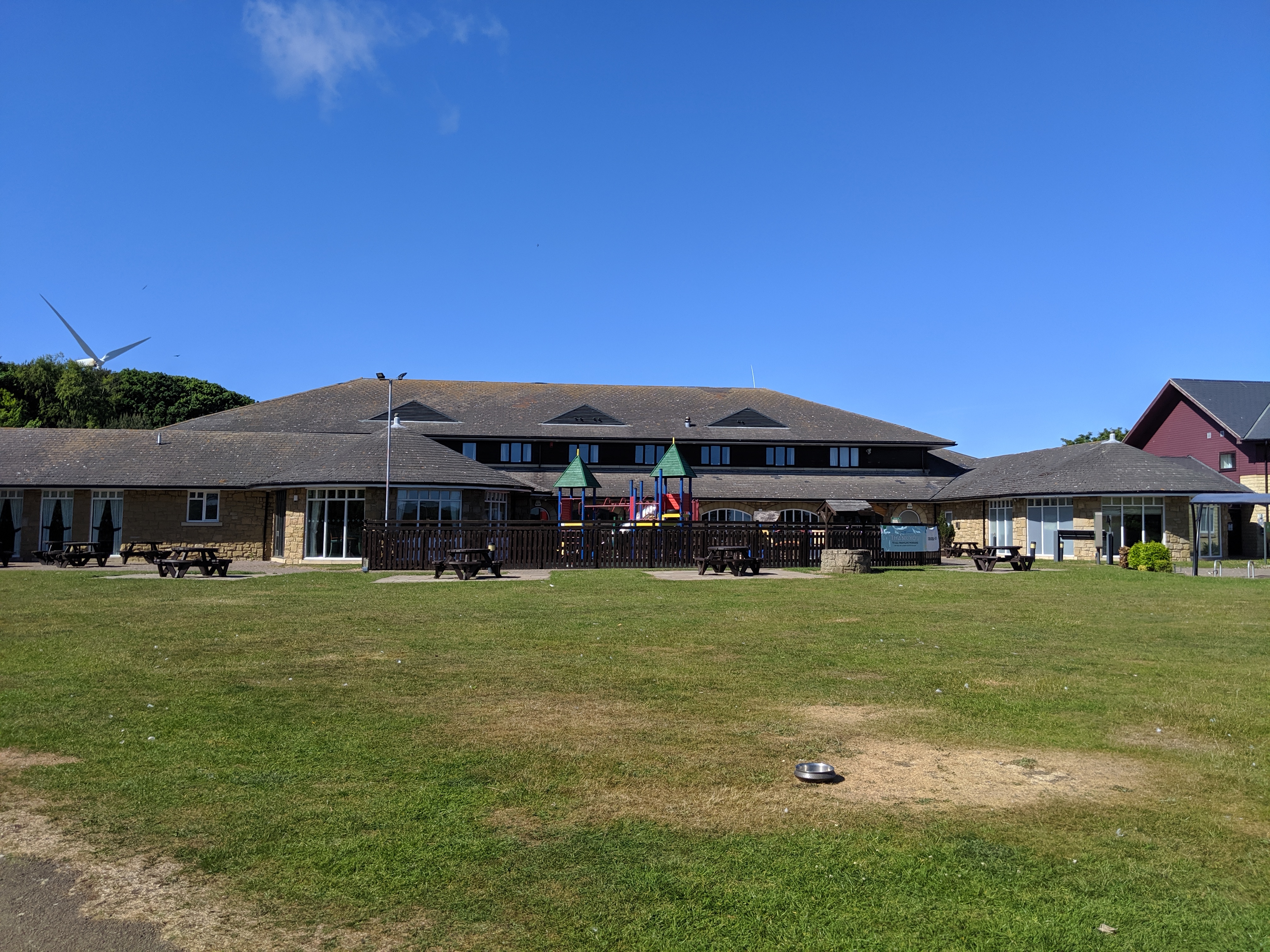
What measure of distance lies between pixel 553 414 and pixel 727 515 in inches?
487

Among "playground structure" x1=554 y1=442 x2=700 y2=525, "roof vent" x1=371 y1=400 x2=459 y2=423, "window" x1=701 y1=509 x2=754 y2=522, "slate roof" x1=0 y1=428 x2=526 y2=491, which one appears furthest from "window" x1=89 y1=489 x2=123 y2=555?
"window" x1=701 y1=509 x2=754 y2=522

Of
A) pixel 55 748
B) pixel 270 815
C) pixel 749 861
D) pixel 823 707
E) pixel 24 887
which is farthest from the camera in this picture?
pixel 823 707

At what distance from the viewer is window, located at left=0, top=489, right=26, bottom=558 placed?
3609 centimetres

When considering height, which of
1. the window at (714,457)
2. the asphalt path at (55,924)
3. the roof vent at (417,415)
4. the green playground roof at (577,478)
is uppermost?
the roof vent at (417,415)

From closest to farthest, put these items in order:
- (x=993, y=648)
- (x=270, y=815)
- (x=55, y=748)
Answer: (x=270, y=815)
(x=55, y=748)
(x=993, y=648)

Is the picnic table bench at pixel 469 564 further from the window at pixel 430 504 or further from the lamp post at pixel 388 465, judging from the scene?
the window at pixel 430 504

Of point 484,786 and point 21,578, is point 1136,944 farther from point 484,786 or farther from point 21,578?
point 21,578

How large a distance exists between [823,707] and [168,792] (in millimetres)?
4911

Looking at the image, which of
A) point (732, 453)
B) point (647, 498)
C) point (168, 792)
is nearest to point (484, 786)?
point (168, 792)

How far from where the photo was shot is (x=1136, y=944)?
3.54 meters

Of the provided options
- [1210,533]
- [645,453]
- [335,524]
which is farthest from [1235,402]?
[335,524]

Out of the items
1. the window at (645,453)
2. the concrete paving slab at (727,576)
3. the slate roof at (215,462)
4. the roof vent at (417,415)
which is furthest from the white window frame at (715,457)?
the concrete paving slab at (727,576)

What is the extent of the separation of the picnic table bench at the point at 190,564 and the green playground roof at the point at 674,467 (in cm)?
1544

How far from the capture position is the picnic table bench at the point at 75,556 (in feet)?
101
